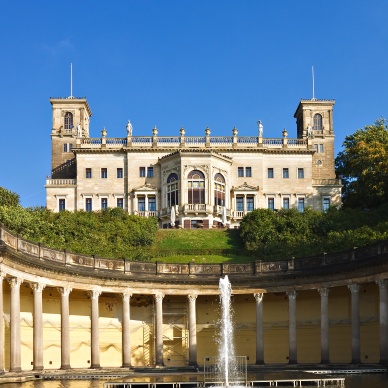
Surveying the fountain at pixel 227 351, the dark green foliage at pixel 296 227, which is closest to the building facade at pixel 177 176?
the dark green foliage at pixel 296 227

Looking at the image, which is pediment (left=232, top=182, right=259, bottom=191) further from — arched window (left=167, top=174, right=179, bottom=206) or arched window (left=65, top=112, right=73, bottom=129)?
arched window (left=65, top=112, right=73, bottom=129)

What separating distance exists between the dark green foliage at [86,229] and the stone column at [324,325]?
26.5m

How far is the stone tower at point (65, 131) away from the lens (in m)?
132

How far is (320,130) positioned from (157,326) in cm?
8227

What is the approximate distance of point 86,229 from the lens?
3467 inches

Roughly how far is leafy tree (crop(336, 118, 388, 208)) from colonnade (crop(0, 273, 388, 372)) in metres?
44.9

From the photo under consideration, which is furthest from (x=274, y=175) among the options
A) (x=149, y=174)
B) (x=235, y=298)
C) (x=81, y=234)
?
(x=235, y=298)

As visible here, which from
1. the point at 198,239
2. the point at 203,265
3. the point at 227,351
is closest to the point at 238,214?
the point at 198,239

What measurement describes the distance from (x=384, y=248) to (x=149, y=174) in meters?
69.9

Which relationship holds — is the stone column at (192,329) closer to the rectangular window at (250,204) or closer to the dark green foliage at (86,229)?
the dark green foliage at (86,229)

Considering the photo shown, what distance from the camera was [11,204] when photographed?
307 feet

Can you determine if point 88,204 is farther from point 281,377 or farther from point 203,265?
point 281,377

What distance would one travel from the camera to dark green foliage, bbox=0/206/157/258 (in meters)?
79.7

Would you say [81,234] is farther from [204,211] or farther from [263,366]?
[263,366]
